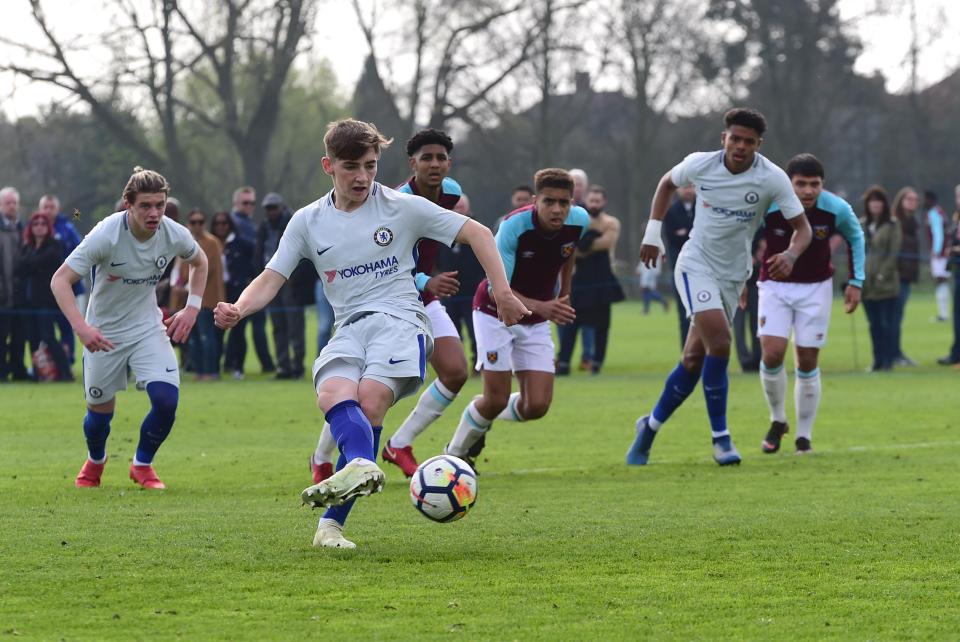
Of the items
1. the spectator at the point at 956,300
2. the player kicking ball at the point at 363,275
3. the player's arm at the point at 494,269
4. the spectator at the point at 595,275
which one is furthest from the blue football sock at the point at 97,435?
the spectator at the point at 956,300

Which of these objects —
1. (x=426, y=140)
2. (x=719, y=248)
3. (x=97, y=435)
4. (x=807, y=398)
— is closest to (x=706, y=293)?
(x=719, y=248)

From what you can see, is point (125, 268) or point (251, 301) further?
point (125, 268)

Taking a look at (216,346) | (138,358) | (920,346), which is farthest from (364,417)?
(920,346)

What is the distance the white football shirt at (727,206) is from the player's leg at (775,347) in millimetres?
944

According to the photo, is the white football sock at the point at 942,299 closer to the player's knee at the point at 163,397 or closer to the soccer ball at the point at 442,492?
the player's knee at the point at 163,397

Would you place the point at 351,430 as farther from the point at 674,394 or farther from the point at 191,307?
the point at 674,394

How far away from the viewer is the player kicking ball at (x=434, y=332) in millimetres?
9156

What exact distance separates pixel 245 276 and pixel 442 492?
527 inches

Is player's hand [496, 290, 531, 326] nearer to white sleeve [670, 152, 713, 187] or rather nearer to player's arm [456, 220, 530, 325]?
player's arm [456, 220, 530, 325]

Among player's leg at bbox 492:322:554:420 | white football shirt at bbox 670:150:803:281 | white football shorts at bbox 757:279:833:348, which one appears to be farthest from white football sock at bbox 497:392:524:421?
white football shorts at bbox 757:279:833:348

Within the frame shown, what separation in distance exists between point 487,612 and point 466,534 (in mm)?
1826

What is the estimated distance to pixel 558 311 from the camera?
7.80 meters

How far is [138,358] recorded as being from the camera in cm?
918

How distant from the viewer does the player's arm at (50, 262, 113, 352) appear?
8492 millimetres
